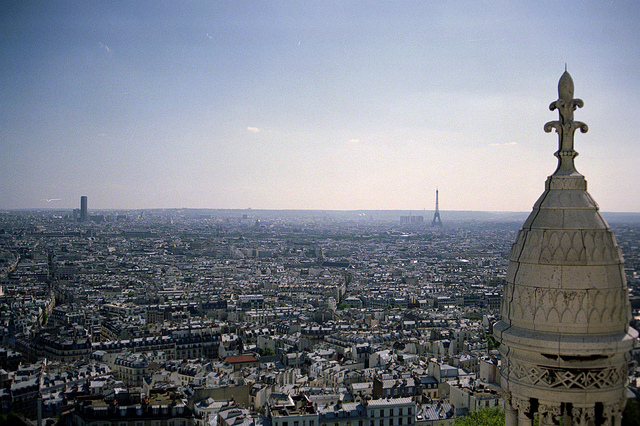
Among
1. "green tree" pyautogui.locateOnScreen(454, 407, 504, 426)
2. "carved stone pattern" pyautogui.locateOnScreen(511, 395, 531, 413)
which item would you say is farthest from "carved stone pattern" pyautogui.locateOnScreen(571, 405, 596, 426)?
"green tree" pyautogui.locateOnScreen(454, 407, 504, 426)

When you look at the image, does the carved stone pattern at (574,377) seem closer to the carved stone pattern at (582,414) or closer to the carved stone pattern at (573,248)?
the carved stone pattern at (582,414)

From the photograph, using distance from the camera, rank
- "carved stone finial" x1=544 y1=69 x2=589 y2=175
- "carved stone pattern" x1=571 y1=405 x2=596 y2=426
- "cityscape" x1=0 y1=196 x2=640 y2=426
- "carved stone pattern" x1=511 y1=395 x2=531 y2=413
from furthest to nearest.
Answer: "cityscape" x1=0 y1=196 x2=640 y2=426 < "carved stone finial" x1=544 y1=69 x2=589 y2=175 < "carved stone pattern" x1=511 y1=395 x2=531 y2=413 < "carved stone pattern" x1=571 y1=405 x2=596 y2=426

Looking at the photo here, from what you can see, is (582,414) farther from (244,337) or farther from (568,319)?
(244,337)

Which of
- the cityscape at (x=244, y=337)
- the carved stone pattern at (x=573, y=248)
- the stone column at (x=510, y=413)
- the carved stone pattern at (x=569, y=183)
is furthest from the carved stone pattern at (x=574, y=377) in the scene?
the carved stone pattern at (x=569, y=183)

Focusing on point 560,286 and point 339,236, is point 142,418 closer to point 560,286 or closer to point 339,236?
point 560,286

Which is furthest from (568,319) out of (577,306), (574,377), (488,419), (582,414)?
(488,419)

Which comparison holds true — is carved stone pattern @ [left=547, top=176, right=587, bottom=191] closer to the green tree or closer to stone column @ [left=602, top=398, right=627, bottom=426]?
stone column @ [left=602, top=398, right=627, bottom=426]

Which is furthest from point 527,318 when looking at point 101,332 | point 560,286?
point 101,332
